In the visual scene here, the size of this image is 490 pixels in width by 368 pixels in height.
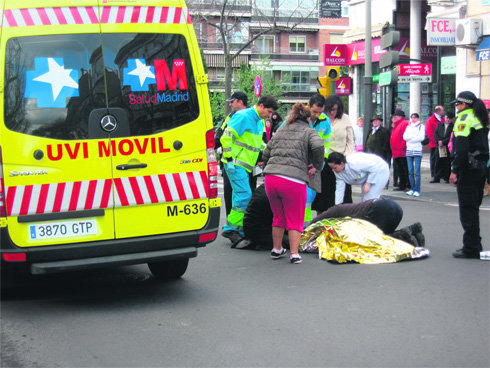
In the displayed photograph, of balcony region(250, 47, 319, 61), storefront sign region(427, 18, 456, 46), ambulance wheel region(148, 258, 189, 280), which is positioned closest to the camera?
ambulance wheel region(148, 258, 189, 280)

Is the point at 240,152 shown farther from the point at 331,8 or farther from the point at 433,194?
the point at 331,8

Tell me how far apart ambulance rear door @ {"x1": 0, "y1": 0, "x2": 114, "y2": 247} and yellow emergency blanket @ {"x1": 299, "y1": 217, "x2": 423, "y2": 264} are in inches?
114

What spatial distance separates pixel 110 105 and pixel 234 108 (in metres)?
3.75

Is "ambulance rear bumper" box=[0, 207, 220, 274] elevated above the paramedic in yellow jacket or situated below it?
below

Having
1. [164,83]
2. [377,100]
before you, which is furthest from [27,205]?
[377,100]

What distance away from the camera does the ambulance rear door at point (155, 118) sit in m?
5.85

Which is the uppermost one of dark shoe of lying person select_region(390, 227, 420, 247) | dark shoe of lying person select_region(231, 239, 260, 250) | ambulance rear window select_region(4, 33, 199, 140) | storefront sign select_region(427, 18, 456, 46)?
storefront sign select_region(427, 18, 456, 46)

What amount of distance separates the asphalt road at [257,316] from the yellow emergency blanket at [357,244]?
0.17 metres

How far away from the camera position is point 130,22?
5898 millimetres

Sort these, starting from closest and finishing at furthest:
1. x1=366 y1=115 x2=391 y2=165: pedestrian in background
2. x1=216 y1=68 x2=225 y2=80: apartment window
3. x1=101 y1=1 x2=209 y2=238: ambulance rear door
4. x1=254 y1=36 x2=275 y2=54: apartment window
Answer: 1. x1=101 y1=1 x2=209 y2=238: ambulance rear door
2. x1=366 y1=115 x2=391 y2=165: pedestrian in background
3. x1=216 y1=68 x2=225 y2=80: apartment window
4. x1=254 y1=36 x2=275 y2=54: apartment window

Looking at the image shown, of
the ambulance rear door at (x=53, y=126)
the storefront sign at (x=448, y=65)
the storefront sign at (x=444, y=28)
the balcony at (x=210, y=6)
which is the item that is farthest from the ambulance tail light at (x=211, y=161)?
the balcony at (x=210, y=6)

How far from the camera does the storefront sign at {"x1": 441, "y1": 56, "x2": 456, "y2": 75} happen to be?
25.5m

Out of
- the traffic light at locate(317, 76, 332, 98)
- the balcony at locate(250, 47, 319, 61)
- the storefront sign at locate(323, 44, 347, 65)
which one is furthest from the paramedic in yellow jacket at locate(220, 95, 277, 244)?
the balcony at locate(250, 47, 319, 61)

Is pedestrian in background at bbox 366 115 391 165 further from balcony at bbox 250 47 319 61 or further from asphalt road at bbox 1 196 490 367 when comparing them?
balcony at bbox 250 47 319 61
